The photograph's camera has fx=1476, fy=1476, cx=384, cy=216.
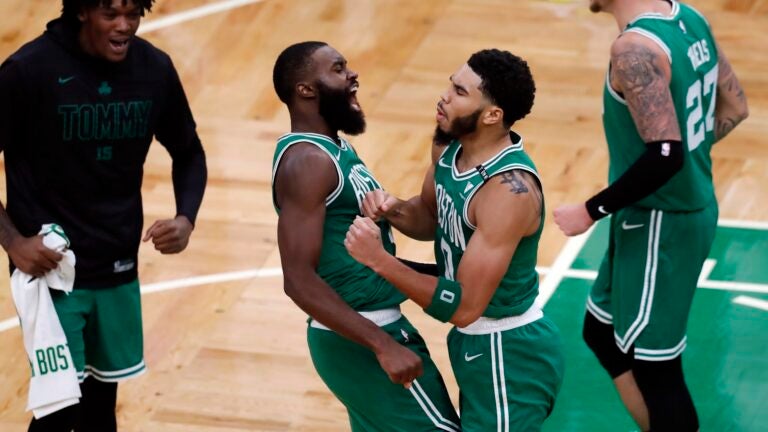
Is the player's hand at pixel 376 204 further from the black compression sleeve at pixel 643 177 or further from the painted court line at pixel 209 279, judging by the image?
the painted court line at pixel 209 279

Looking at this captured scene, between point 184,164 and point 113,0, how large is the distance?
2.41ft

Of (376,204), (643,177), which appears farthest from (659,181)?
(376,204)

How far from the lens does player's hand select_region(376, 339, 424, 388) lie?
14.0 feet

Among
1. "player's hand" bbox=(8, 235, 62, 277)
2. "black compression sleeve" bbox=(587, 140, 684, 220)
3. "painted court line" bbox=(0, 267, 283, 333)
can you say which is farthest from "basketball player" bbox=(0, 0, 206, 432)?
"painted court line" bbox=(0, 267, 283, 333)

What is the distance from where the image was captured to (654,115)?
185 inches

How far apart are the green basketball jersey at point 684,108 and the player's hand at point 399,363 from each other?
45.5 inches

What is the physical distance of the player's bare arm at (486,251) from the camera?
13.9ft

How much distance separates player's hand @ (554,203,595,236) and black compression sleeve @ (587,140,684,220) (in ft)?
→ 0.08

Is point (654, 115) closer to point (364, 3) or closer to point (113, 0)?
point (113, 0)

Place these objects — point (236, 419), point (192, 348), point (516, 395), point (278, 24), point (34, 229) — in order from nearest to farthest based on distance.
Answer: point (516, 395) → point (34, 229) → point (236, 419) → point (192, 348) → point (278, 24)

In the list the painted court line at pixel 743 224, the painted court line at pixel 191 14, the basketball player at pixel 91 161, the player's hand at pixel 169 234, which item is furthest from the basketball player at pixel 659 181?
the painted court line at pixel 191 14

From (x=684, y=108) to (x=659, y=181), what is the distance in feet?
1.05

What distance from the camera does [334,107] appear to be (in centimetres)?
456

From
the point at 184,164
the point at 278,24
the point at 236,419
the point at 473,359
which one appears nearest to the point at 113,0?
the point at 184,164
